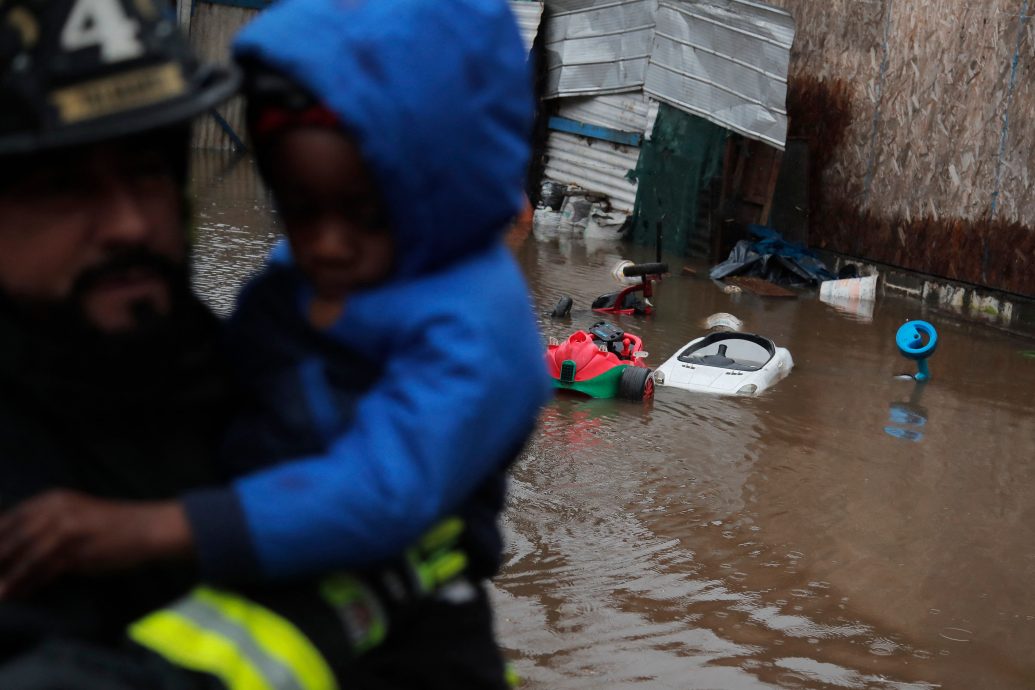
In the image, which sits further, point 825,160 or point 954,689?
point 825,160

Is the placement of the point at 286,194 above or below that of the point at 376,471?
above

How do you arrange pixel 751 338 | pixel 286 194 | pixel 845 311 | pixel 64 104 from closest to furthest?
pixel 64 104 → pixel 286 194 → pixel 751 338 → pixel 845 311

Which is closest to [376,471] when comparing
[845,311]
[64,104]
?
[64,104]

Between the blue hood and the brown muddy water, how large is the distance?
3.15 meters

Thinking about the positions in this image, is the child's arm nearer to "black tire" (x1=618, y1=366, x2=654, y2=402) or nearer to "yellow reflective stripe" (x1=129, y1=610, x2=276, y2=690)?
"yellow reflective stripe" (x1=129, y1=610, x2=276, y2=690)

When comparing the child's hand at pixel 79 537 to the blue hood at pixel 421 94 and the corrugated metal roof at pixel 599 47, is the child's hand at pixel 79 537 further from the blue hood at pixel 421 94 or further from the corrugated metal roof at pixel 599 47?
the corrugated metal roof at pixel 599 47

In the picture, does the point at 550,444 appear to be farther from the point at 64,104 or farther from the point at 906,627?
the point at 64,104

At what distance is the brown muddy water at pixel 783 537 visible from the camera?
456cm

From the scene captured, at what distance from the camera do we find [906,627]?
4938 millimetres

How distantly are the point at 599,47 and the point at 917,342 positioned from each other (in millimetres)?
9556

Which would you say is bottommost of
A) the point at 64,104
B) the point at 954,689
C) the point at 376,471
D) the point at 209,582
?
the point at 954,689

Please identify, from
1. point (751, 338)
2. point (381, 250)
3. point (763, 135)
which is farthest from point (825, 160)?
point (381, 250)

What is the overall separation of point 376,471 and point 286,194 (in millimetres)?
333

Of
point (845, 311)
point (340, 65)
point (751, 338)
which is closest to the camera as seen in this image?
point (340, 65)
